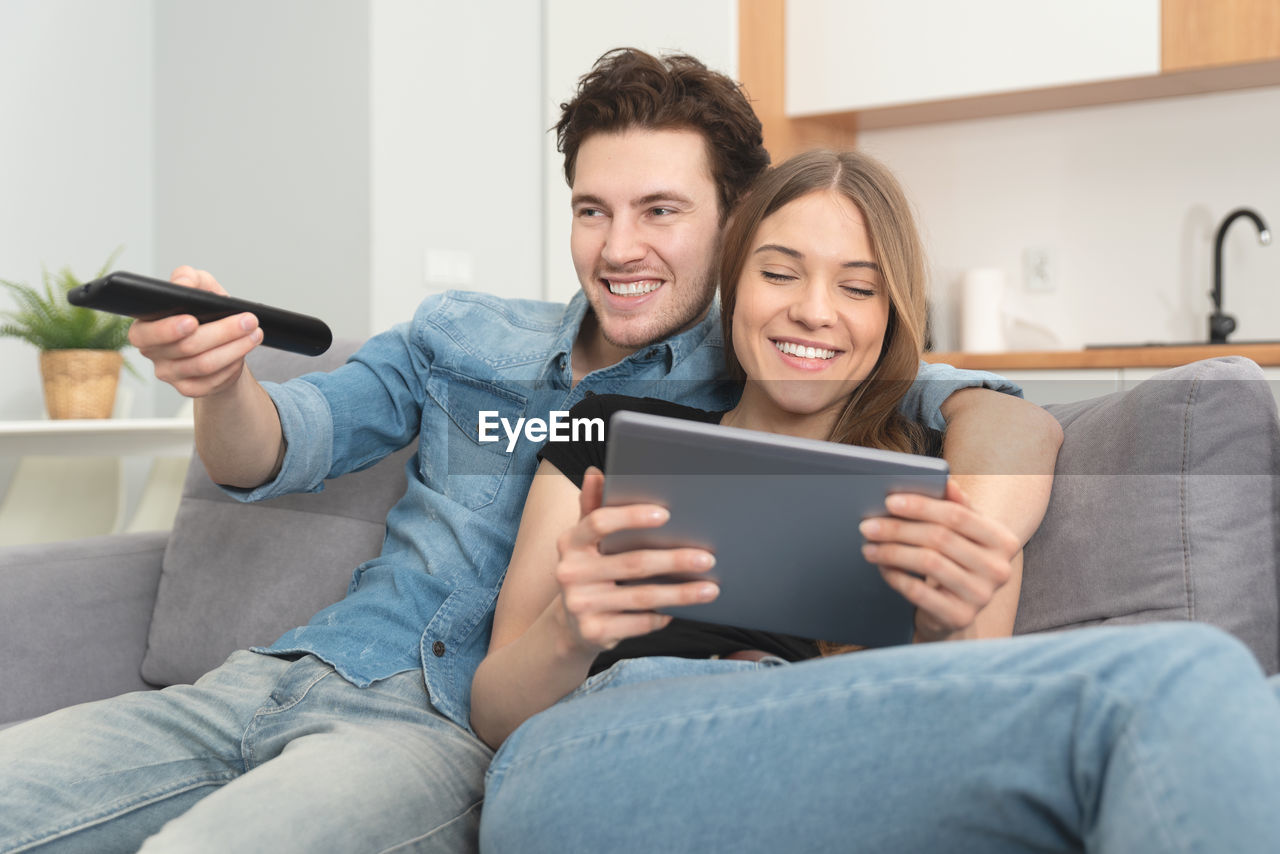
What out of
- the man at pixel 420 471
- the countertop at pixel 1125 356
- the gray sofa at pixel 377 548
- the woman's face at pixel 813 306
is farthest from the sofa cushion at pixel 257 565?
the countertop at pixel 1125 356

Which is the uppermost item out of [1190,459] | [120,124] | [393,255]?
[120,124]

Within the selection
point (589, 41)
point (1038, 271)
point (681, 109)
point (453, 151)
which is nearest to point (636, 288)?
point (681, 109)

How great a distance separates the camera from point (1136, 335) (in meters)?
3.27

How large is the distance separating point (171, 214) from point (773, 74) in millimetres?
1946

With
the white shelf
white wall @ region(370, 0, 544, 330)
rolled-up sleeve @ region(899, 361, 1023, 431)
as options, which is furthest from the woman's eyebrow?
white wall @ region(370, 0, 544, 330)

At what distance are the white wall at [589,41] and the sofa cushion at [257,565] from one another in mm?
1954

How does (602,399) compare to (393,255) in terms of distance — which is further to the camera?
(393,255)

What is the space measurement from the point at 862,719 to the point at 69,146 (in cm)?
327

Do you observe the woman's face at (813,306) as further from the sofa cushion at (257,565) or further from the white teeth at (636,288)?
the sofa cushion at (257,565)

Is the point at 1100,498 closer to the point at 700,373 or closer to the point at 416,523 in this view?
the point at 700,373

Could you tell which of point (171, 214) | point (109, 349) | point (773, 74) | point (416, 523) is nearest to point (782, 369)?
point (416, 523)

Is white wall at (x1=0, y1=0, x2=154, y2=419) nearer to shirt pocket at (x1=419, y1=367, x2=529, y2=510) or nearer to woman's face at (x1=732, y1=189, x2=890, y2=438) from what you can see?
shirt pocket at (x1=419, y1=367, x2=529, y2=510)

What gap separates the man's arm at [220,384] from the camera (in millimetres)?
1089

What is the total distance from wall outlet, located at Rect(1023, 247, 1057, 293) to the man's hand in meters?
2.81
